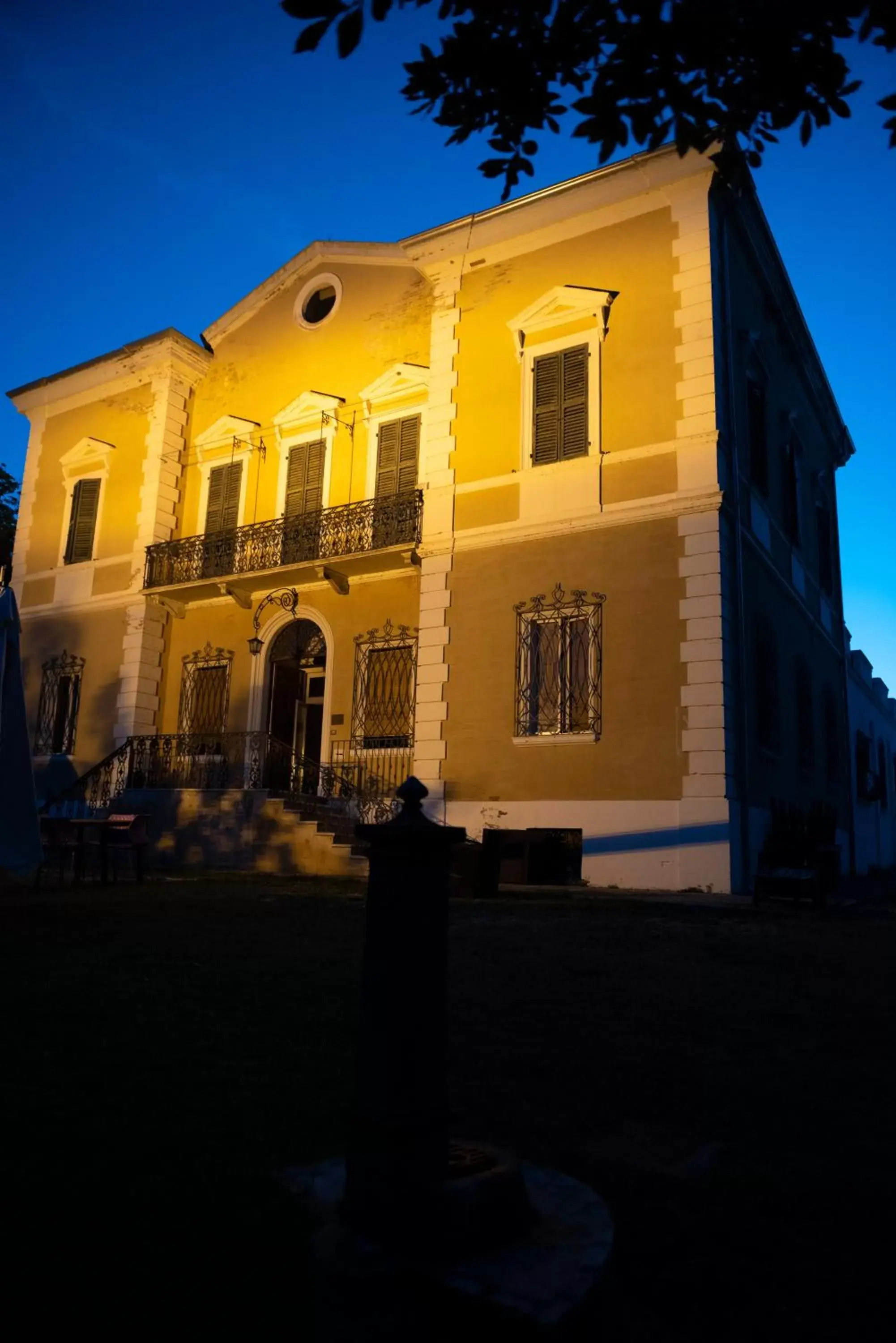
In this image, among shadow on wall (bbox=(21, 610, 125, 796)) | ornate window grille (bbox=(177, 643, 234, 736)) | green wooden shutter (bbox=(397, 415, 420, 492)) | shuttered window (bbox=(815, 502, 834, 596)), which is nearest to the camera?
green wooden shutter (bbox=(397, 415, 420, 492))

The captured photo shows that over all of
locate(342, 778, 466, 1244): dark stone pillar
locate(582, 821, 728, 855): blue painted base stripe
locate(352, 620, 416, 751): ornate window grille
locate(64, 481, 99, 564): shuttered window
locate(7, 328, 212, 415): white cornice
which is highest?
locate(7, 328, 212, 415): white cornice

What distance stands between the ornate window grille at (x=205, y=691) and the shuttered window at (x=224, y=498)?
245 cm

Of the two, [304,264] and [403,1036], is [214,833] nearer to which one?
[304,264]

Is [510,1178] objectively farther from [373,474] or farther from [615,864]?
[373,474]

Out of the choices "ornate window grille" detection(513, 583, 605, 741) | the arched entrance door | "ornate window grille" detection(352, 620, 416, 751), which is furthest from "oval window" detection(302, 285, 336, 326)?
"ornate window grille" detection(513, 583, 605, 741)

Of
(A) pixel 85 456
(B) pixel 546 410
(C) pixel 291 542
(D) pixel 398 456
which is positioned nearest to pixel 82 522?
(A) pixel 85 456

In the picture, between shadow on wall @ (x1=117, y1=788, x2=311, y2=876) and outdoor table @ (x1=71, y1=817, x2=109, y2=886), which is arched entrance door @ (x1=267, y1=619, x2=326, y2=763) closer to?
shadow on wall @ (x1=117, y1=788, x2=311, y2=876)

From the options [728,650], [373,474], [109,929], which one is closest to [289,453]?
[373,474]

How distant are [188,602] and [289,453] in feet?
11.5

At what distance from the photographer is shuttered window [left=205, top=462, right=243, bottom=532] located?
720 inches

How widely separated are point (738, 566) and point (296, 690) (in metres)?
8.26

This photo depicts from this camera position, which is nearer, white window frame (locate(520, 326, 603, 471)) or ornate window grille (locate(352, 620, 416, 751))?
white window frame (locate(520, 326, 603, 471))

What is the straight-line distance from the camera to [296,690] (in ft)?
56.8

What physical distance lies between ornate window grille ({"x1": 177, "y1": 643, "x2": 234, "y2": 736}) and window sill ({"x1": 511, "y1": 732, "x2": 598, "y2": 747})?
21.4 ft
